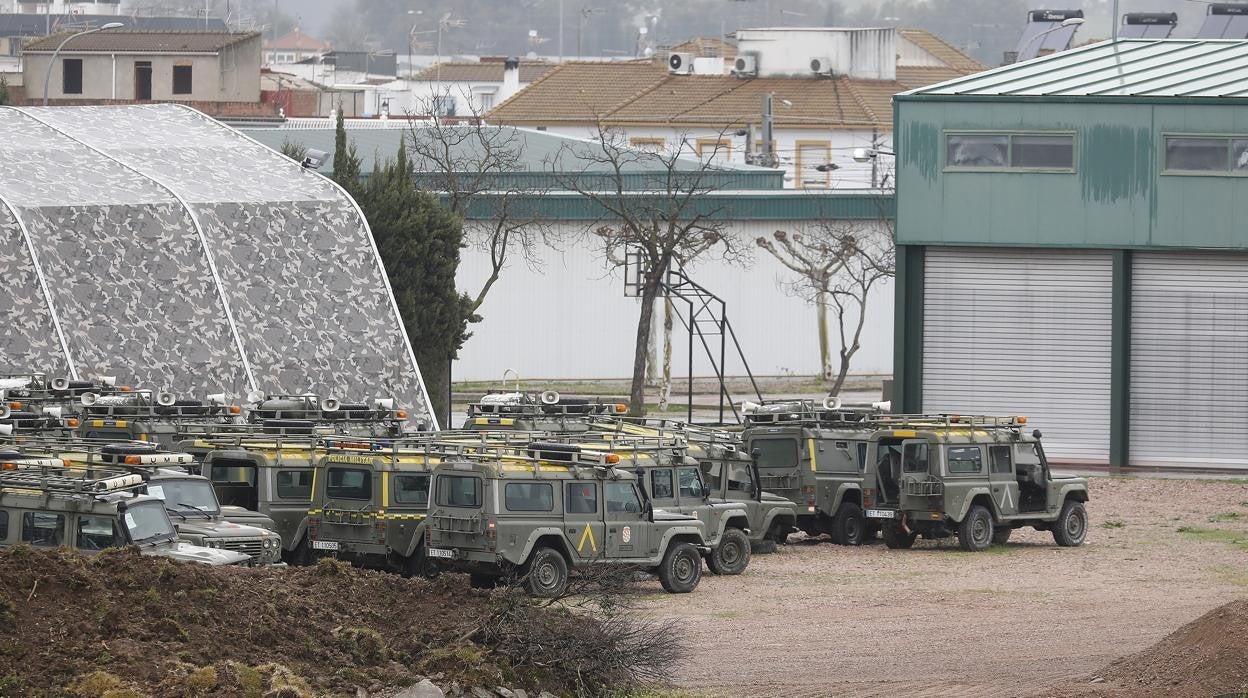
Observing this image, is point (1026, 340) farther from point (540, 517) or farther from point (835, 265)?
point (835, 265)

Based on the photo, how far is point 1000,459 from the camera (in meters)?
29.1

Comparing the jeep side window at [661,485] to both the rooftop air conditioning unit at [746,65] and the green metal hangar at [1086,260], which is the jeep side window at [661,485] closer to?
the green metal hangar at [1086,260]

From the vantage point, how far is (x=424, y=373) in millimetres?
45062

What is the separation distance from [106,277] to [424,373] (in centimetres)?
906

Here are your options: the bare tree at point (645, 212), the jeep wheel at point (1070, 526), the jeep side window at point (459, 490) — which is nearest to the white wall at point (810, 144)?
the bare tree at point (645, 212)

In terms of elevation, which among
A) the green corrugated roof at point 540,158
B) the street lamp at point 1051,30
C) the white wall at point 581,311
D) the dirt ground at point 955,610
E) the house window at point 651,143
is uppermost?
the street lamp at point 1051,30

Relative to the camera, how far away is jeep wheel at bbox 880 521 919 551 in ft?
95.2

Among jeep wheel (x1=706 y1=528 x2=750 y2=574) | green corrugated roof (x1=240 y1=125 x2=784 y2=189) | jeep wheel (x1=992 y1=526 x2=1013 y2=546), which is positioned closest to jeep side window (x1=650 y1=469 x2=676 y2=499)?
jeep wheel (x1=706 y1=528 x2=750 y2=574)

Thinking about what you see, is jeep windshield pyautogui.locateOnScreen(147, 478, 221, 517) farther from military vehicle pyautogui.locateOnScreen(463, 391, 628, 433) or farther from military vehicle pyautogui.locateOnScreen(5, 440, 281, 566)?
military vehicle pyautogui.locateOnScreen(463, 391, 628, 433)

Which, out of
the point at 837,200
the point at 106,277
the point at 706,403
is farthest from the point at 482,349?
the point at 106,277

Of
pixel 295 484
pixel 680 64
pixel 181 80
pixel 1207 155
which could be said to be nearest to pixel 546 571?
pixel 295 484

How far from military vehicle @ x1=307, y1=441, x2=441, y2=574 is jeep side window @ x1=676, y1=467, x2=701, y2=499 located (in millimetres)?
3578

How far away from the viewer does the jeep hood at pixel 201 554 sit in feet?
66.4

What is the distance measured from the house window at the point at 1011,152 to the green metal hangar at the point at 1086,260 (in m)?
0.04
